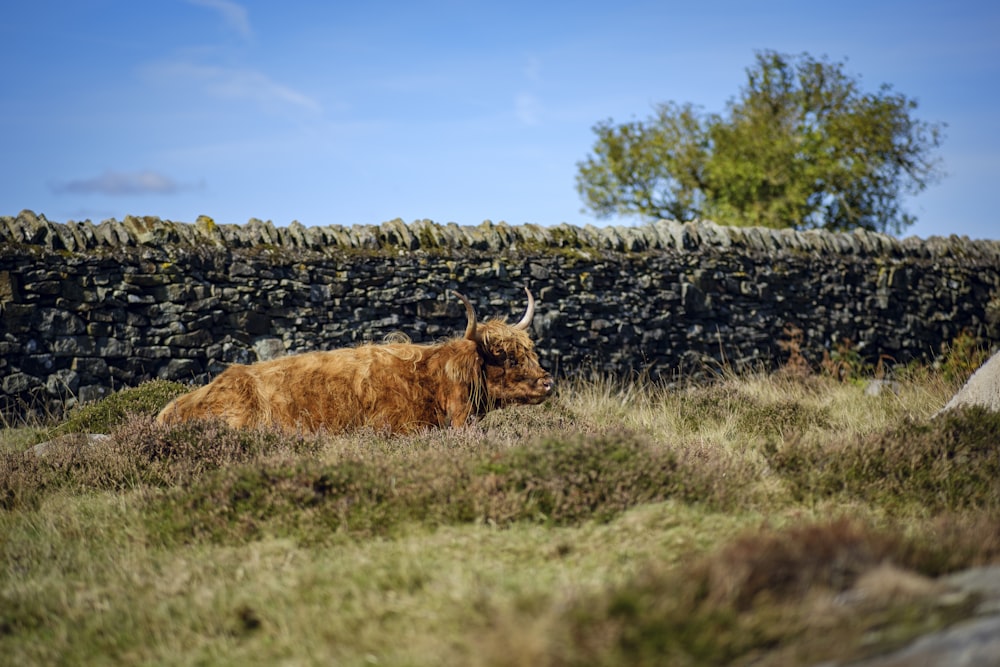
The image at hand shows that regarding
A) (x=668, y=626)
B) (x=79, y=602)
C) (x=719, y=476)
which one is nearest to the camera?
(x=668, y=626)

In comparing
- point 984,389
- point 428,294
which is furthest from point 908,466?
point 428,294

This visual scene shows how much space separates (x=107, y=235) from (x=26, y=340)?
142 centimetres

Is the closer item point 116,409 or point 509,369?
point 509,369

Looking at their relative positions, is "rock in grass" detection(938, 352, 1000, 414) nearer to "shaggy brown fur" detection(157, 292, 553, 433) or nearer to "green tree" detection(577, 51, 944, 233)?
"shaggy brown fur" detection(157, 292, 553, 433)

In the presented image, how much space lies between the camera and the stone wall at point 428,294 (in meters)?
9.19

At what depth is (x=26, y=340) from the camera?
9.00 metres

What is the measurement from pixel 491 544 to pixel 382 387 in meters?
2.80

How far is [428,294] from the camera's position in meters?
10.6

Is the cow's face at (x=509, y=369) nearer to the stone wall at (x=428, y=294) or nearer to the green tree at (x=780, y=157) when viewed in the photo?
the stone wall at (x=428, y=294)

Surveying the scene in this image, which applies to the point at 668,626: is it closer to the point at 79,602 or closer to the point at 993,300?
the point at 79,602

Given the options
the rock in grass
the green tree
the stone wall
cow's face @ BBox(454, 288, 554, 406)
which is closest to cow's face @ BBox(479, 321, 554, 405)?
cow's face @ BBox(454, 288, 554, 406)

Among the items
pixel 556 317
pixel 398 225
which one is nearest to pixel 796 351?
pixel 556 317

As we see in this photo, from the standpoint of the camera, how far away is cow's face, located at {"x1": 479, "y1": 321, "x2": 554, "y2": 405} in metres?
6.85

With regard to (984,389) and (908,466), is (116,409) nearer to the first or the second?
(908,466)
